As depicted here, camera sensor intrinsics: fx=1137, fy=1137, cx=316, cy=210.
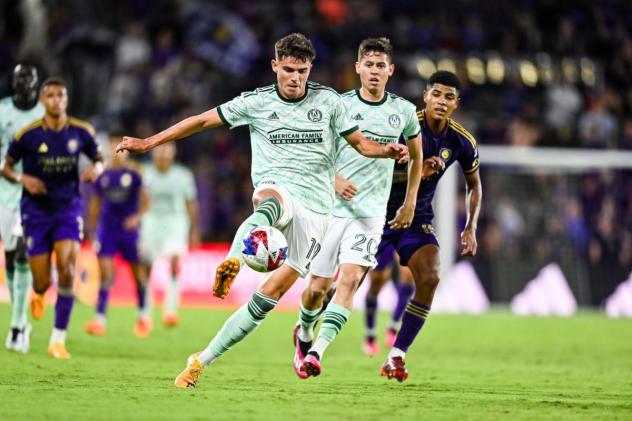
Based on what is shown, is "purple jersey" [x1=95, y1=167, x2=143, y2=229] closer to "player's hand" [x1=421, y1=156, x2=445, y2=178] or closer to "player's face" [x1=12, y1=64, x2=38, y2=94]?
"player's face" [x1=12, y1=64, x2=38, y2=94]

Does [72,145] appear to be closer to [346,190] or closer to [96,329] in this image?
[346,190]

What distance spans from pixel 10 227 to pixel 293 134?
4.97 metres

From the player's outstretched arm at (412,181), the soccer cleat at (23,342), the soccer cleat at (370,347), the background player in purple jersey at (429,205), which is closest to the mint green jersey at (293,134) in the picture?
the player's outstretched arm at (412,181)

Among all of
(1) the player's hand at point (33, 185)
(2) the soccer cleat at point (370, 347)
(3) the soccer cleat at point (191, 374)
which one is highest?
(1) the player's hand at point (33, 185)

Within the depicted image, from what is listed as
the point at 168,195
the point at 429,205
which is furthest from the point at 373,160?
the point at 168,195

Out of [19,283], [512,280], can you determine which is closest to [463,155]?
[19,283]

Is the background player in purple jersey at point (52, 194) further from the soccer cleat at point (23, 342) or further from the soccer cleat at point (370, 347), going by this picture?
the soccer cleat at point (370, 347)

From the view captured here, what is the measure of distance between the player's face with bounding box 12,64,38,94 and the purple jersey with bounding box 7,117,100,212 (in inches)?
44.7

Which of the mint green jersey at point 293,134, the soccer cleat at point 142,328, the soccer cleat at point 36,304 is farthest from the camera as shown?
the soccer cleat at point 142,328

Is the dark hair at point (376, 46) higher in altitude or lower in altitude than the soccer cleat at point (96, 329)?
higher

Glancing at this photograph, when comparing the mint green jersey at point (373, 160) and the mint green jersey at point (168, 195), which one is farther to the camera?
the mint green jersey at point (168, 195)

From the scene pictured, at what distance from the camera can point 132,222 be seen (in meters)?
15.6

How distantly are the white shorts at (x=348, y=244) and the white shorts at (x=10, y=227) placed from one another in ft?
13.5

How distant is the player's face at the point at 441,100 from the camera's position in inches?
405
